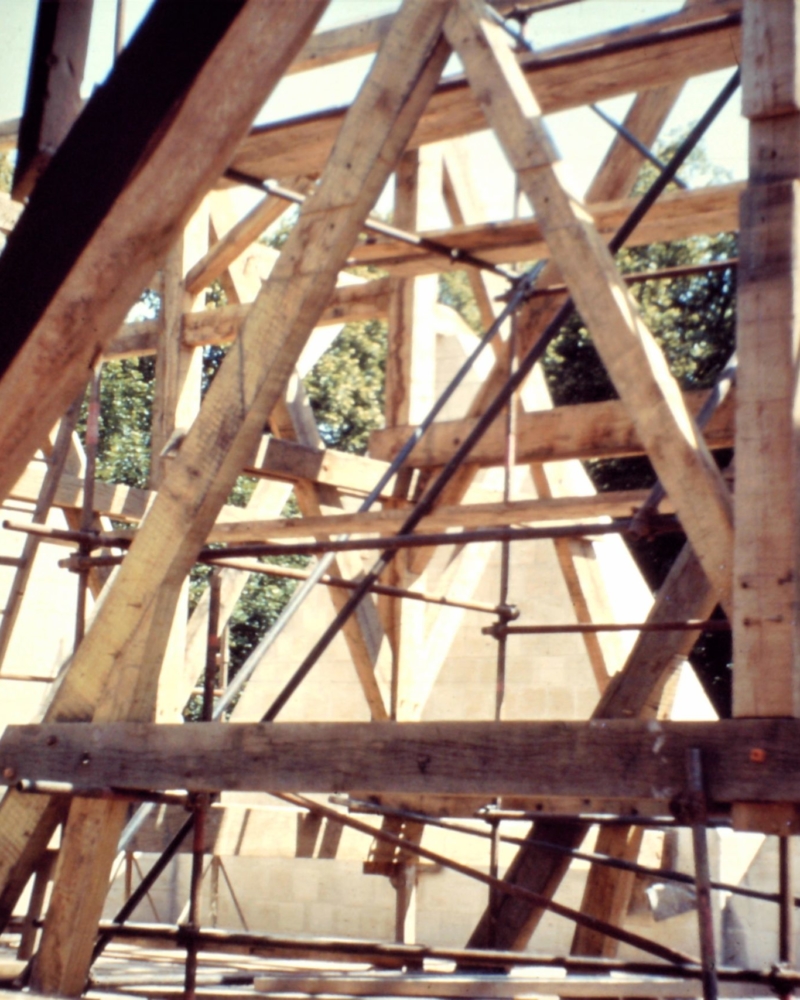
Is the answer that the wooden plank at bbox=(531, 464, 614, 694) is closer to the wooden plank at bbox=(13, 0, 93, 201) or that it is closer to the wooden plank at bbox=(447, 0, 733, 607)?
the wooden plank at bbox=(447, 0, 733, 607)

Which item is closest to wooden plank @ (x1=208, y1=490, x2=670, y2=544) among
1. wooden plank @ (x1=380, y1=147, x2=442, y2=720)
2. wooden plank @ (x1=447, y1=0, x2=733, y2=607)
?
wooden plank @ (x1=380, y1=147, x2=442, y2=720)

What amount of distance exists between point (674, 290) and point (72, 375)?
20.5 metres

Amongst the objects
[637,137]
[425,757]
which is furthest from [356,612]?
[425,757]

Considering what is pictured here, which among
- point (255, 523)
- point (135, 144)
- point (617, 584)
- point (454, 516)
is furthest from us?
point (617, 584)

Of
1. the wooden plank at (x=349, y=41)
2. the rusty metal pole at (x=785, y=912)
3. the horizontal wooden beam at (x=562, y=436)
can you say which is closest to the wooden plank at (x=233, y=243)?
the wooden plank at (x=349, y=41)

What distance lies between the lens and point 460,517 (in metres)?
6.13

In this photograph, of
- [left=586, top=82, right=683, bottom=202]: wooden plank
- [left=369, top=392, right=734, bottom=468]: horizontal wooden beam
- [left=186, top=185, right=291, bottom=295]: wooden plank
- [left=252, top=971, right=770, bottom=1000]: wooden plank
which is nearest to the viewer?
[left=252, top=971, right=770, bottom=1000]: wooden plank

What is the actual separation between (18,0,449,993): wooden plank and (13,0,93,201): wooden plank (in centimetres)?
95

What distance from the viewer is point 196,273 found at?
25.5ft

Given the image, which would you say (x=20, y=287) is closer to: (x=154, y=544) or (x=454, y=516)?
(x=154, y=544)

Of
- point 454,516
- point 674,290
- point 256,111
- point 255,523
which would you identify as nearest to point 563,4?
point 454,516

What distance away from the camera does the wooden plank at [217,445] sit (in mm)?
3455

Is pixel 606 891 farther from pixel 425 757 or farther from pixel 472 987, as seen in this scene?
pixel 425 757

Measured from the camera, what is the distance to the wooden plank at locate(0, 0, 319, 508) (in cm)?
198
